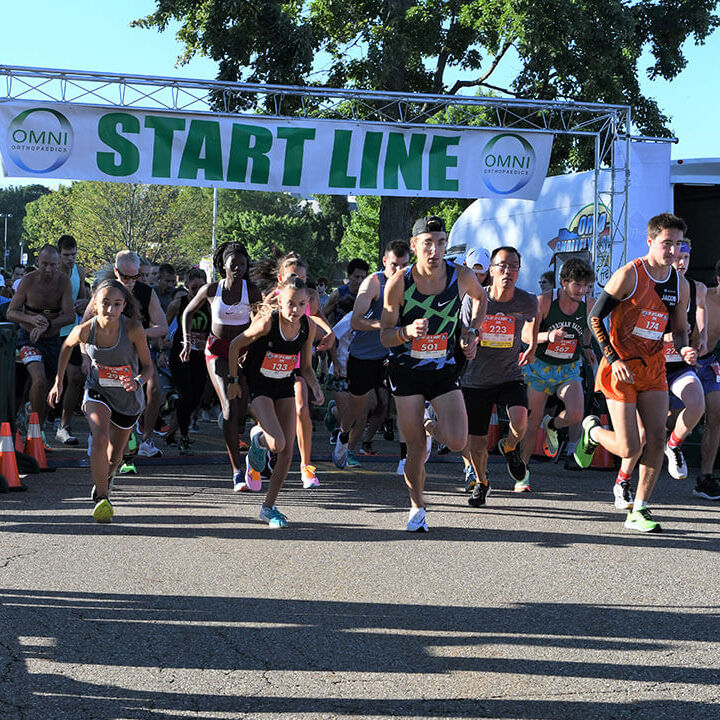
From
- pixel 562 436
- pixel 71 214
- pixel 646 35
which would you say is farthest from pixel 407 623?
pixel 71 214

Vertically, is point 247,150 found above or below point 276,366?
above

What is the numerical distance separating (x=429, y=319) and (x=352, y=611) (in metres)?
2.67

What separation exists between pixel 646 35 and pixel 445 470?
1804 centimetres

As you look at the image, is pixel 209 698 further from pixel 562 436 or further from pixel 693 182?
pixel 693 182

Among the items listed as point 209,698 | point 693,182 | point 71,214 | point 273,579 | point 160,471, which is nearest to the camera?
point 209,698

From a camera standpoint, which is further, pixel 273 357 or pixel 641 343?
pixel 273 357

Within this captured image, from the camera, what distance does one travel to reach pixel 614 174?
15844 mm

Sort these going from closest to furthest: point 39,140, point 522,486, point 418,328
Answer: point 418,328 < point 522,486 < point 39,140

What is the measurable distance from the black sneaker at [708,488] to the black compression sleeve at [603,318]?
8.12 feet

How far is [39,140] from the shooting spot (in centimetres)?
1470

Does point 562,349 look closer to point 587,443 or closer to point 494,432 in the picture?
point 587,443

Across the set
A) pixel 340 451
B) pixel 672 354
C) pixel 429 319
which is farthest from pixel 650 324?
pixel 340 451

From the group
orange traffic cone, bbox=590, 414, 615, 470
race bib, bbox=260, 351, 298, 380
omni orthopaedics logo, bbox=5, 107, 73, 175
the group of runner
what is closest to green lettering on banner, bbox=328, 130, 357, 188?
omni orthopaedics logo, bbox=5, 107, 73, 175

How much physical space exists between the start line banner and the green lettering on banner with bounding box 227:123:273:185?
1 cm
